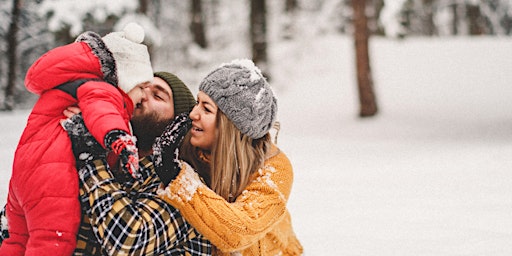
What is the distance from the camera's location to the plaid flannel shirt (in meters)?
2.14

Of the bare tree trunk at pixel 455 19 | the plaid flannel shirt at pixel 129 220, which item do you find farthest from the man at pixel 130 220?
the bare tree trunk at pixel 455 19

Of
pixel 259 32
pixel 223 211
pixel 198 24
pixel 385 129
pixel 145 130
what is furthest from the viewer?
pixel 198 24

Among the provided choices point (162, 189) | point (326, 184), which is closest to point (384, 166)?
point (326, 184)

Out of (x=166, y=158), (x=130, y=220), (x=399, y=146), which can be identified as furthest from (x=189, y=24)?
(x=130, y=220)

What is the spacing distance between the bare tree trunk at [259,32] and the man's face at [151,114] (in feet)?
40.3

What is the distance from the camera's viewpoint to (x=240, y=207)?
8.08ft

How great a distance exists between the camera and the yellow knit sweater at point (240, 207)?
91.0 inches

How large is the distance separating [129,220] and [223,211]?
0.41 m

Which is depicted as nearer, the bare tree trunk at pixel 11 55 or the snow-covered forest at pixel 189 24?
the snow-covered forest at pixel 189 24

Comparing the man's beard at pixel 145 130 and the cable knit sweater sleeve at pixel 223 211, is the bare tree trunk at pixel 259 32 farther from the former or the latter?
the cable knit sweater sleeve at pixel 223 211

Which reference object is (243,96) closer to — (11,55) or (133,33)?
(133,33)

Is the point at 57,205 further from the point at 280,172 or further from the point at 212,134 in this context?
the point at 280,172

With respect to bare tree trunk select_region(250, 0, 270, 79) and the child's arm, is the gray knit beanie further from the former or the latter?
bare tree trunk select_region(250, 0, 270, 79)

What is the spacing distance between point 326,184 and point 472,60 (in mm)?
11123
